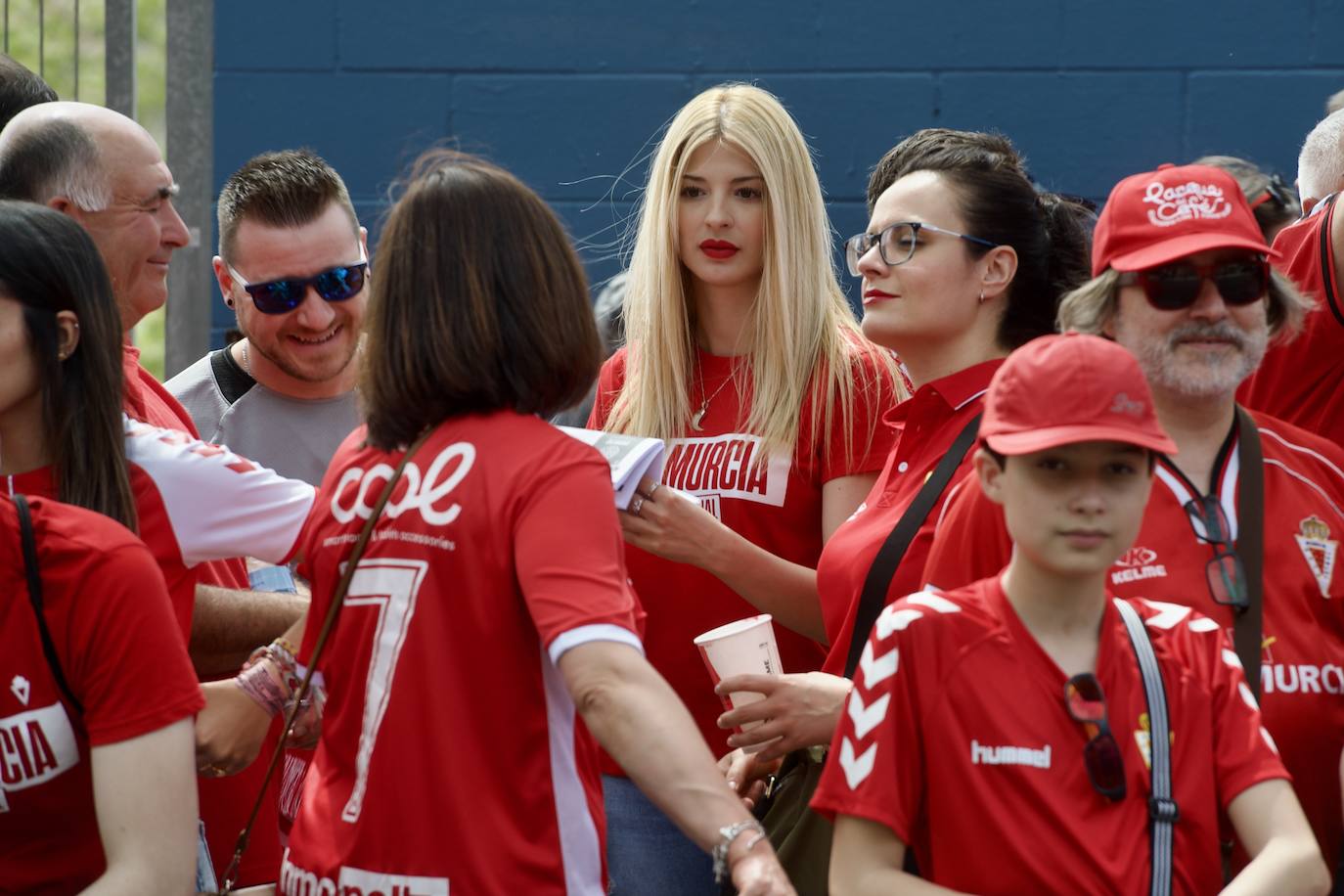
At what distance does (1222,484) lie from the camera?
266 cm

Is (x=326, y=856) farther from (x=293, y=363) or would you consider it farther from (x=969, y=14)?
(x=969, y=14)

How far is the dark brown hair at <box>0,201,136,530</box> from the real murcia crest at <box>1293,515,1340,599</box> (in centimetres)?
186

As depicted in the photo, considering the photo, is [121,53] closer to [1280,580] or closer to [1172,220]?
[1172,220]

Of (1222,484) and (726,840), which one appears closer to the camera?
(726,840)

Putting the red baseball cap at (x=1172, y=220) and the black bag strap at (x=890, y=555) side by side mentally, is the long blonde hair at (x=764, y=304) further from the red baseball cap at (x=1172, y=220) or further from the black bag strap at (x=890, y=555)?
the red baseball cap at (x=1172, y=220)

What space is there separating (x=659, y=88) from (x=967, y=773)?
140 inches

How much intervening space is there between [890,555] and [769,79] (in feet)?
9.57

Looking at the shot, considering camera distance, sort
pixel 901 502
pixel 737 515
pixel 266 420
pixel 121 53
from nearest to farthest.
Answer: pixel 901 502 → pixel 737 515 → pixel 266 420 → pixel 121 53

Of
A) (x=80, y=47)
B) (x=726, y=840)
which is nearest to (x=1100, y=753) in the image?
(x=726, y=840)

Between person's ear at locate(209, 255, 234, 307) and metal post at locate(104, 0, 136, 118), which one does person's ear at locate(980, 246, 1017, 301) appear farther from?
metal post at locate(104, 0, 136, 118)

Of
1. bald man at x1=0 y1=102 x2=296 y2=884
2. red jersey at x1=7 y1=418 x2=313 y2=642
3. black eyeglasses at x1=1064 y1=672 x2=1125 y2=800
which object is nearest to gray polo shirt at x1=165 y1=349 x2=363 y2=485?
bald man at x1=0 y1=102 x2=296 y2=884

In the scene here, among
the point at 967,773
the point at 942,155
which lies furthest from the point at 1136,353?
the point at 967,773

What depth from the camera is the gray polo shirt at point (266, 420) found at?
144 inches

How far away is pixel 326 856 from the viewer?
2162mm
